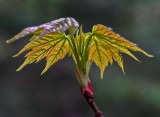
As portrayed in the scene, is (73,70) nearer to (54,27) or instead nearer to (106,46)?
(106,46)

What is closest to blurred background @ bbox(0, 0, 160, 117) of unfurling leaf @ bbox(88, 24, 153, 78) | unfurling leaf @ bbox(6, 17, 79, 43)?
unfurling leaf @ bbox(88, 24, 153, 78)

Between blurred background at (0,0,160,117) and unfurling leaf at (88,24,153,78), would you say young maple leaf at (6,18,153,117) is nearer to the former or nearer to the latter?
unfurling leaf at (88,24,153,78)

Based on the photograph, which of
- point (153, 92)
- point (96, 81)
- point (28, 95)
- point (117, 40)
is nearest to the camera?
point (117, 40)

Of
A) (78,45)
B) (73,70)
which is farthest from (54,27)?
(73,70)

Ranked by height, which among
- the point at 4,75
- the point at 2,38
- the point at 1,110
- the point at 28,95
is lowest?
the point at 1,110

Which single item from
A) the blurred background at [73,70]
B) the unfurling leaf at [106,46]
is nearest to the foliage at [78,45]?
the unfurling leaf at [106,46]

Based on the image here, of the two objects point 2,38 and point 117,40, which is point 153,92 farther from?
point 117,40

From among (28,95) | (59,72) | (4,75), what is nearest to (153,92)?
(59,72)
